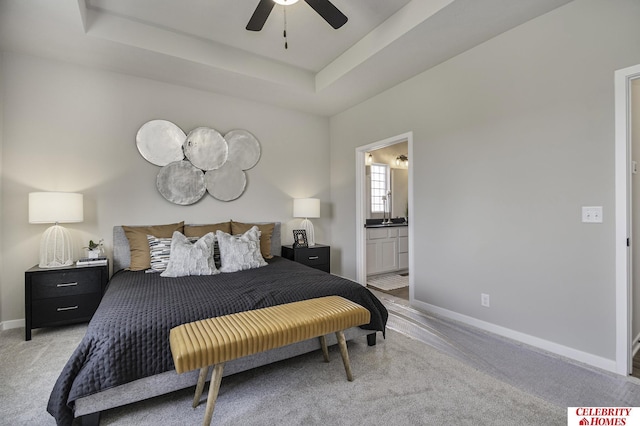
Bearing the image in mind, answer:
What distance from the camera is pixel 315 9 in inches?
84.0

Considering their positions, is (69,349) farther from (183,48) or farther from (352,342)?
(183,48)

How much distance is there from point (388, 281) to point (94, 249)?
389 cm

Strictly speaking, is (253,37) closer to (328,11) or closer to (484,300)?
(328,11)

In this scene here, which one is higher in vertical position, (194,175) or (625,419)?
(194,175)

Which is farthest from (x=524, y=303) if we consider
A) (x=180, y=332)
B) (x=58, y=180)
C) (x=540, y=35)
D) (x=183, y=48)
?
(x=58, y=180)

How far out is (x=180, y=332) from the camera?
1589mm

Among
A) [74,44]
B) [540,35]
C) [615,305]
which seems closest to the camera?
[615,305]

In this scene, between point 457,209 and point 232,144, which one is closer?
point 457,209

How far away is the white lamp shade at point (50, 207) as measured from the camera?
8.79ft

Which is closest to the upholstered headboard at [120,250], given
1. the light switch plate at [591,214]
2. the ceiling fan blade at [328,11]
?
the ceiling fan blade at [328,11]

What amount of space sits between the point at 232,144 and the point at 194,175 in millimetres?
664

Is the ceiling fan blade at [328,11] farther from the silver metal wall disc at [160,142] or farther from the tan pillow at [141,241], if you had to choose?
the tan pillow at [141,241]

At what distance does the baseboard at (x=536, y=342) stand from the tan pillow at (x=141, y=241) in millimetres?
3095

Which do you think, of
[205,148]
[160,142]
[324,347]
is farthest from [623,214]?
[160,142]
